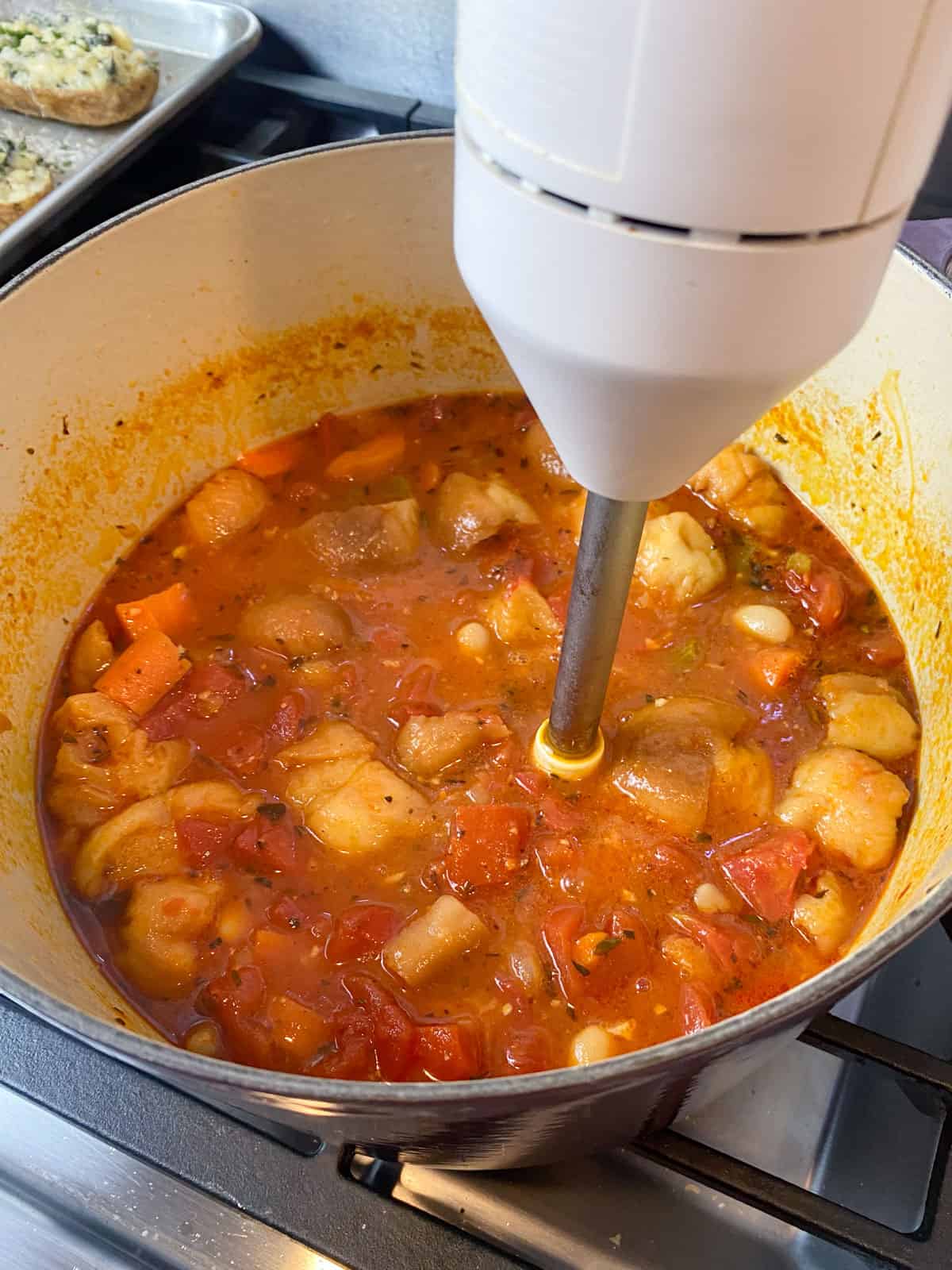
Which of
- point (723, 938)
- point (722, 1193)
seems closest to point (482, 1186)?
point (722, 1193)

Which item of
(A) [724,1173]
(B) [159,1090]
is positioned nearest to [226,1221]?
(B) [159,1090]

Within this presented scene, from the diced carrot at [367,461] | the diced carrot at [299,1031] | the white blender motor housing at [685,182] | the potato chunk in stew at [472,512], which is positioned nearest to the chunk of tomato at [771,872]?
the diced carrot at [299,1031]

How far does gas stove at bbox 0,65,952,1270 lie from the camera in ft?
2.97

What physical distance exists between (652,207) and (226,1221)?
0.90 meters

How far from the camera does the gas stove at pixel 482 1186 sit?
907 mm

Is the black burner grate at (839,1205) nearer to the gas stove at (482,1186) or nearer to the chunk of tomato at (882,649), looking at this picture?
the gas stove at (482,1186)

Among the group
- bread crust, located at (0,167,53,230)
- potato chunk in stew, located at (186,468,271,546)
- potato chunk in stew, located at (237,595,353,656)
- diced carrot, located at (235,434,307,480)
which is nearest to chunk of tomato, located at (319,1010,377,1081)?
potato chunk in stew, located at (237,595,353,656)

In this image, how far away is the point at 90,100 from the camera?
5.81 feet

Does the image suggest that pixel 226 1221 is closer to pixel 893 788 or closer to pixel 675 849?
pixel 675 849

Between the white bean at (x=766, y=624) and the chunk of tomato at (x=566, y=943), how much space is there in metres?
0.44

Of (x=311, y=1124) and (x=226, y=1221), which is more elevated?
(x=311, y=1124)

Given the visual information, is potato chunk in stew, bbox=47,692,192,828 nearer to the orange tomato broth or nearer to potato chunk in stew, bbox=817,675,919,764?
the orange tomato broth

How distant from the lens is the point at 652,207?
0.47 meters

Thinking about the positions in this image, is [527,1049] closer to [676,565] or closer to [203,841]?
[203,841]
